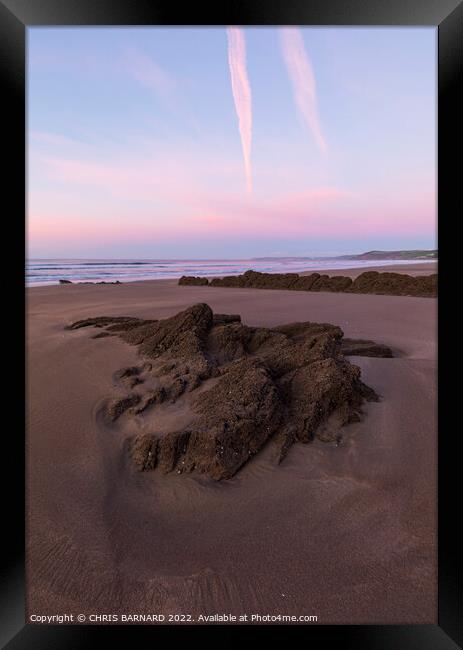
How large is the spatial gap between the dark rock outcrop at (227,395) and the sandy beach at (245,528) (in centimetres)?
11

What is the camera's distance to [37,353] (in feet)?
14.4

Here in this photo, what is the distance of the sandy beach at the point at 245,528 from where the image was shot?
171 centimetres

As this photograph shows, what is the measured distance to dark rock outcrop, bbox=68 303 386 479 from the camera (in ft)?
7.66

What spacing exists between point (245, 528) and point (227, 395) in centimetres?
98

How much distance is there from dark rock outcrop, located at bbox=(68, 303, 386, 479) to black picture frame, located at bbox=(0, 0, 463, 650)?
80 centimetres

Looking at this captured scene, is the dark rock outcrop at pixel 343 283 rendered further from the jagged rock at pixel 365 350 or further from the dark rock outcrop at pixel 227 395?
the dark rock outcrop at pixel 227 395

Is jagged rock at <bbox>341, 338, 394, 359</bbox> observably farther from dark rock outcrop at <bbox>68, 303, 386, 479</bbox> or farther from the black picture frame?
the black picture frame

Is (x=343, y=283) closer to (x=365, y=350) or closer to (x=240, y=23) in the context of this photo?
(x=365, y=350)

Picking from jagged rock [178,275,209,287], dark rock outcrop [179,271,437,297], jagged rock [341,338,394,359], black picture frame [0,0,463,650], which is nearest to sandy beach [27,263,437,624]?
black picture frame [0,0,463,650]

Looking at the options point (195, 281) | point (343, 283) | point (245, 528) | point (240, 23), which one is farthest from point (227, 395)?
point (195, 281)

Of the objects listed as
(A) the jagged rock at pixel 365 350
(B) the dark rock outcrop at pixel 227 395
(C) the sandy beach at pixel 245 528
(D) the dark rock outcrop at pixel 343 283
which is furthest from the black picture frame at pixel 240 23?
(D) the dark rock outcrop at pixel 343 283

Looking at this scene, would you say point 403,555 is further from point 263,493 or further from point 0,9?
point 0,9

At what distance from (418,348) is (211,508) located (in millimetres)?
3918

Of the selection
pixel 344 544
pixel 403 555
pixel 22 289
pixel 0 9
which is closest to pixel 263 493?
pixel 344 544
